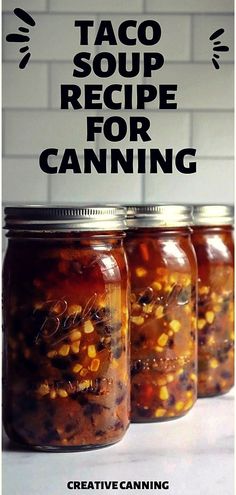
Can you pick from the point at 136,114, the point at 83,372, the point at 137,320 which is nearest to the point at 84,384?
the point at 83,372

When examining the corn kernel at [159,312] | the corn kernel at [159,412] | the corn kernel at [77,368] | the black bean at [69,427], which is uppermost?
the corn kernel at [159,312]

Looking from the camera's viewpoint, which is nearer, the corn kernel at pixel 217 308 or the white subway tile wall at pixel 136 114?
the corn kernel at pixel 217 308

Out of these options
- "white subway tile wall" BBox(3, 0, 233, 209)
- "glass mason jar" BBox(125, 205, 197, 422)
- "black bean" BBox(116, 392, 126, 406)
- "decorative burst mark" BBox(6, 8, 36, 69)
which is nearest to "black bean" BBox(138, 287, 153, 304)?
"glass mason jar" BBox(125, 205, 197, 422)

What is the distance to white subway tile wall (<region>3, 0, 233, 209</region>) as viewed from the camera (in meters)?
1.27

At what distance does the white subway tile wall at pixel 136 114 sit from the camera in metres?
1.27

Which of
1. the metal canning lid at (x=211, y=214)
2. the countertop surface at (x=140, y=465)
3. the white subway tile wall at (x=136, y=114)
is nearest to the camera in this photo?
the countertop surface at (x=140, y=465)

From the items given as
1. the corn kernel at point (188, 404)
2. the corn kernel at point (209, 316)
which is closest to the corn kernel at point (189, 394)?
the corn kernel at point (188, 404)

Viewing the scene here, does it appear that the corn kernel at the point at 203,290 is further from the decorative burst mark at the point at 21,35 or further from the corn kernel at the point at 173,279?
the decorative burst mark at the point at 21,35

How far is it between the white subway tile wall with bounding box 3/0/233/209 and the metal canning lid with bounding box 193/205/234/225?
1.01ft

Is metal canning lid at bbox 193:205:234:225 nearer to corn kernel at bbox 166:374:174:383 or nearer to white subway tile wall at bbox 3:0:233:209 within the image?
corn kernel at bbox 166:374:174:383

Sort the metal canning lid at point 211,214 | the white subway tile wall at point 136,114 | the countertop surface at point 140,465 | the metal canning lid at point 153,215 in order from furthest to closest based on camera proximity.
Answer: the white subway tile wall at point 136,114
the metal canning lid at point 211,214
the metal canning lid at point 153,215
the countertop surface at point 140,465

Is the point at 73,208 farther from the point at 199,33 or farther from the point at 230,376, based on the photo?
the point at 199,33

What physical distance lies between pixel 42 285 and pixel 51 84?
1.98ft

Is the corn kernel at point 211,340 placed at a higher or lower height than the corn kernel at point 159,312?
lower
